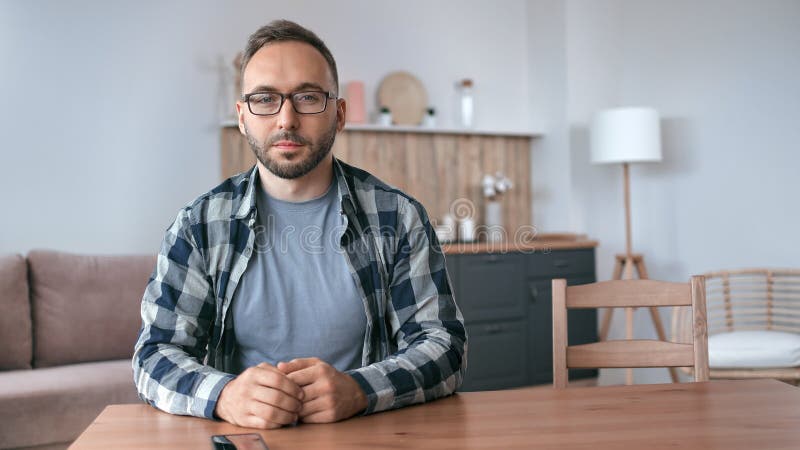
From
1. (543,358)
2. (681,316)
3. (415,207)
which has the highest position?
(415,207)

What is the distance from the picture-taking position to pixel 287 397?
46.5 inches

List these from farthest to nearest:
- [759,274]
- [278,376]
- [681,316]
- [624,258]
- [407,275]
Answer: [624,258] < [759,274] < [681,316] < [407,275] < [278,376]

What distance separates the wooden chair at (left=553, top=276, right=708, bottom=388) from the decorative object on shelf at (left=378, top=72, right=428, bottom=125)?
3.04 meters

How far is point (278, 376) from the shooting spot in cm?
121

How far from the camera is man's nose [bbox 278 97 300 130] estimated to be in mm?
1479

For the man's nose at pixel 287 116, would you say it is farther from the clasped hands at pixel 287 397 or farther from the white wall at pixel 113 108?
the white wall at pixel 113 108

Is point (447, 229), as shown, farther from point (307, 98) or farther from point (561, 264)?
point (307, 98)

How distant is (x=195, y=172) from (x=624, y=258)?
237 cm

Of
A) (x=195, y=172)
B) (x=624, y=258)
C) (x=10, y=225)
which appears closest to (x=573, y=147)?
(x=624, y=258)

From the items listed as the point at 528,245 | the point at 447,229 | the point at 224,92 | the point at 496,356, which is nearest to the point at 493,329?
the point at 496,356

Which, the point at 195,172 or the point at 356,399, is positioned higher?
the point at 195,172

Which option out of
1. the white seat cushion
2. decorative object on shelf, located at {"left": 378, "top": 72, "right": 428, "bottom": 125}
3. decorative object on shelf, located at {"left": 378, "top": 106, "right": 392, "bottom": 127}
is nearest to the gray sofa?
decorative object on shelf, located at {"left": 378, "top": 106, "right": 392, "bottom": 127}

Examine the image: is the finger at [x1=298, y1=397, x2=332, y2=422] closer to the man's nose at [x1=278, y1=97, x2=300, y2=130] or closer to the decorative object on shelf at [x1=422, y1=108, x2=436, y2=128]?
the man's nose at [x1=278, y1=97, x2=300, y2=130]

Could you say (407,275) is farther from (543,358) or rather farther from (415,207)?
(543,358)
